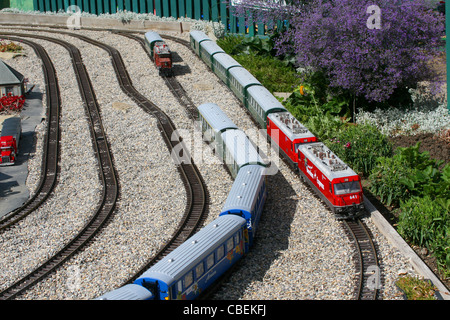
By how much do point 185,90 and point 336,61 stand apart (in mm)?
10900

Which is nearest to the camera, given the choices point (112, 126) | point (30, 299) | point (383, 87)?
point (30, 299)

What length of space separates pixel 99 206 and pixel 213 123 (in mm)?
7058

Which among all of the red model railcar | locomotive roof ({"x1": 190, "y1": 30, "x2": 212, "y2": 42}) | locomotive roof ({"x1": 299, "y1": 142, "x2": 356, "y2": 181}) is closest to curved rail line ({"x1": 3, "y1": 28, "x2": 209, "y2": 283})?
the red model railcar

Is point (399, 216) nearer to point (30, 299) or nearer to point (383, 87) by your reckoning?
point (383, 87)

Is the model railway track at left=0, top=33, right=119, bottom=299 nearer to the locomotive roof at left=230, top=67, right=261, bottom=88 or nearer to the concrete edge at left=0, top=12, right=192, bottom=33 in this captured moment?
the locomotive roof at left=230, top=67, right=261, bottom=88

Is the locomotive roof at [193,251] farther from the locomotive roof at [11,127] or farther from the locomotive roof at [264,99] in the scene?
the locomotive roof at [11,127]

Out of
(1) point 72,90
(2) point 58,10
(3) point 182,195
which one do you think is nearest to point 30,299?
(3) point 182,195

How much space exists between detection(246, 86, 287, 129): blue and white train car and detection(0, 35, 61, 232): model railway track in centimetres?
1059

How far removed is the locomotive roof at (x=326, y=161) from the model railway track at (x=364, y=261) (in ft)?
6.09

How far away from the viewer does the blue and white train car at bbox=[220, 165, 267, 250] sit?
62.1 feet

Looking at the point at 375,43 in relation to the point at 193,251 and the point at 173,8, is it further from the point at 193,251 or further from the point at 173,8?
the point at 173,8

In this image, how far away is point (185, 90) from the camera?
35438mm

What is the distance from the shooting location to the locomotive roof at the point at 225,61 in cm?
3447

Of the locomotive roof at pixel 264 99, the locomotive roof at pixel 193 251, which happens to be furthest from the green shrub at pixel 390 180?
the locomotive roof at pixel 193 251
